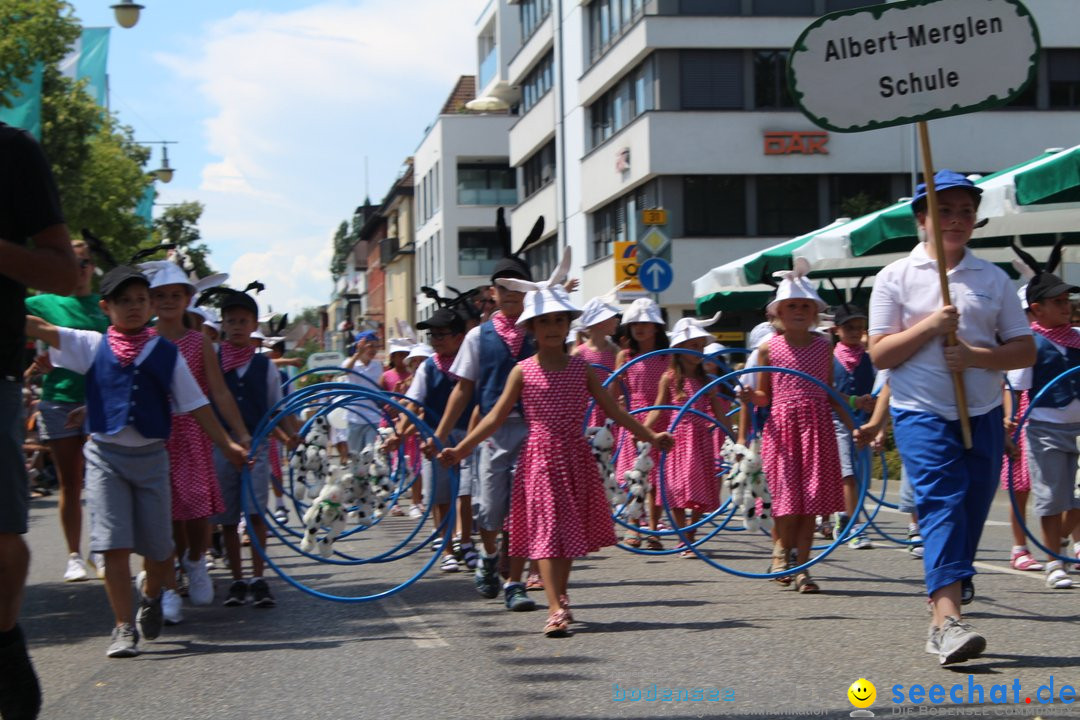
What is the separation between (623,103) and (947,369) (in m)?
34.1

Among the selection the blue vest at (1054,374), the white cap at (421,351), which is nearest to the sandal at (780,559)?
the blue vest at (1054,374)

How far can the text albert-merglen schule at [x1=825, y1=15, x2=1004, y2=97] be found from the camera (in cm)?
703

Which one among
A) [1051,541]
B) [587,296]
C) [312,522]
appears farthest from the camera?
[587,296]

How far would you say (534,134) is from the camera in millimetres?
51281

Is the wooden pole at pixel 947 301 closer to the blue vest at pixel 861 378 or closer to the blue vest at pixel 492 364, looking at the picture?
the blue vest at pixel 492 364

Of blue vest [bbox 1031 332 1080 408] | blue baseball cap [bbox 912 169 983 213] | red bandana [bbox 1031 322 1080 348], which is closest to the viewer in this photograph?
blue baseball cap [bbox 912 169 983 213]

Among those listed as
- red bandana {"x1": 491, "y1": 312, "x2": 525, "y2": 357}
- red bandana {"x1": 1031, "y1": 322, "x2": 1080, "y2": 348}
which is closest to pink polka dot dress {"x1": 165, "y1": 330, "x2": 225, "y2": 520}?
red bandana {"x1": 491, "y1": 312, "x2": 525, "y2": 357}

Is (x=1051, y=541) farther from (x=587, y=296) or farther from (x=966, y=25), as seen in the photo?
(x=587, y=296)

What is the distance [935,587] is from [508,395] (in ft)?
8.78

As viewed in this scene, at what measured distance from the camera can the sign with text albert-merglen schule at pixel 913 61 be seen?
276 inches

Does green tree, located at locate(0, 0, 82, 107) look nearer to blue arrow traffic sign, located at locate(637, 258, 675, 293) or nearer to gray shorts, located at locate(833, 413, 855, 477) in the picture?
blue arrow traffic sign, located at locate(637, 258, 675, 293)

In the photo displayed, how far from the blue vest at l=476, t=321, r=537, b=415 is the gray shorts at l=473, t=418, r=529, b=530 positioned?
203 mm

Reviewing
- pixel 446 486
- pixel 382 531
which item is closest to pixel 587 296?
pixel 382 531

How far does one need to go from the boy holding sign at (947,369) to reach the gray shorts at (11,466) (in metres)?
3.75
